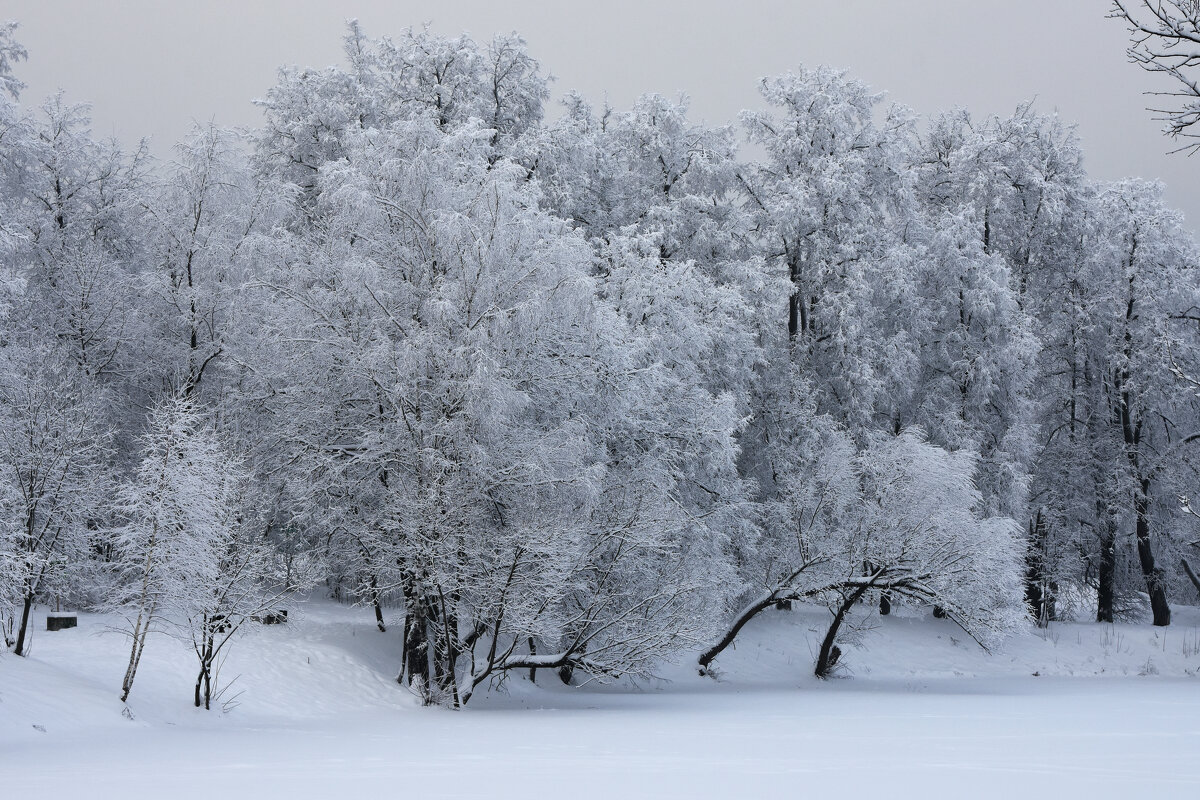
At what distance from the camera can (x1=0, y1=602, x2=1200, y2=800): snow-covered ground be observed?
8375 mm

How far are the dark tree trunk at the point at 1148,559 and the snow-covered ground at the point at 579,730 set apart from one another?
3.21 metres

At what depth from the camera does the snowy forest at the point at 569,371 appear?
643 inches

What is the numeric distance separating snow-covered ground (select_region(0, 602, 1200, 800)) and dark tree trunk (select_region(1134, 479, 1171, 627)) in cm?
321

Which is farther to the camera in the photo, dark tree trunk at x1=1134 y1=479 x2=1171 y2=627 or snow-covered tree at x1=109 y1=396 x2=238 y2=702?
dark tree trunk at x1=1134 y1=479 x2=1171 y2=627

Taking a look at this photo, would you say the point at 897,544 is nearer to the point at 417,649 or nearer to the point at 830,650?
the point at 830,650

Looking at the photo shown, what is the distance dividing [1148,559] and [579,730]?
20775 mm

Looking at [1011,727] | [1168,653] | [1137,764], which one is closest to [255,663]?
[1011,727]

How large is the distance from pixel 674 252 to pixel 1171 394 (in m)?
14.0

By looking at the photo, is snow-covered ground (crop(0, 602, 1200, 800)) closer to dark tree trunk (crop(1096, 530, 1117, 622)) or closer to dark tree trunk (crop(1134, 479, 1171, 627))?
dark tree trunk (crop(1134, 479, 1171, 627))

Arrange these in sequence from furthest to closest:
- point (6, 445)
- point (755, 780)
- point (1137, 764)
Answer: point (6, 445), point (1137, 764), point (755, 780)

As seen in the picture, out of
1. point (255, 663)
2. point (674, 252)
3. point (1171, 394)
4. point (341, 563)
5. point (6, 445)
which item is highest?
point (674, 252)

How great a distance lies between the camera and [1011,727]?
13266mm

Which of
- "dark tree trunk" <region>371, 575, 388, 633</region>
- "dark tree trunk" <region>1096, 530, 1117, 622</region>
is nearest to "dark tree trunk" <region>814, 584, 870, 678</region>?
"dark tree trunk" <region>1096, 530, 1117, 622</region>

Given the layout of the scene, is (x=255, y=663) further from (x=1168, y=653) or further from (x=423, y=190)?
(x=1168, y=653)
